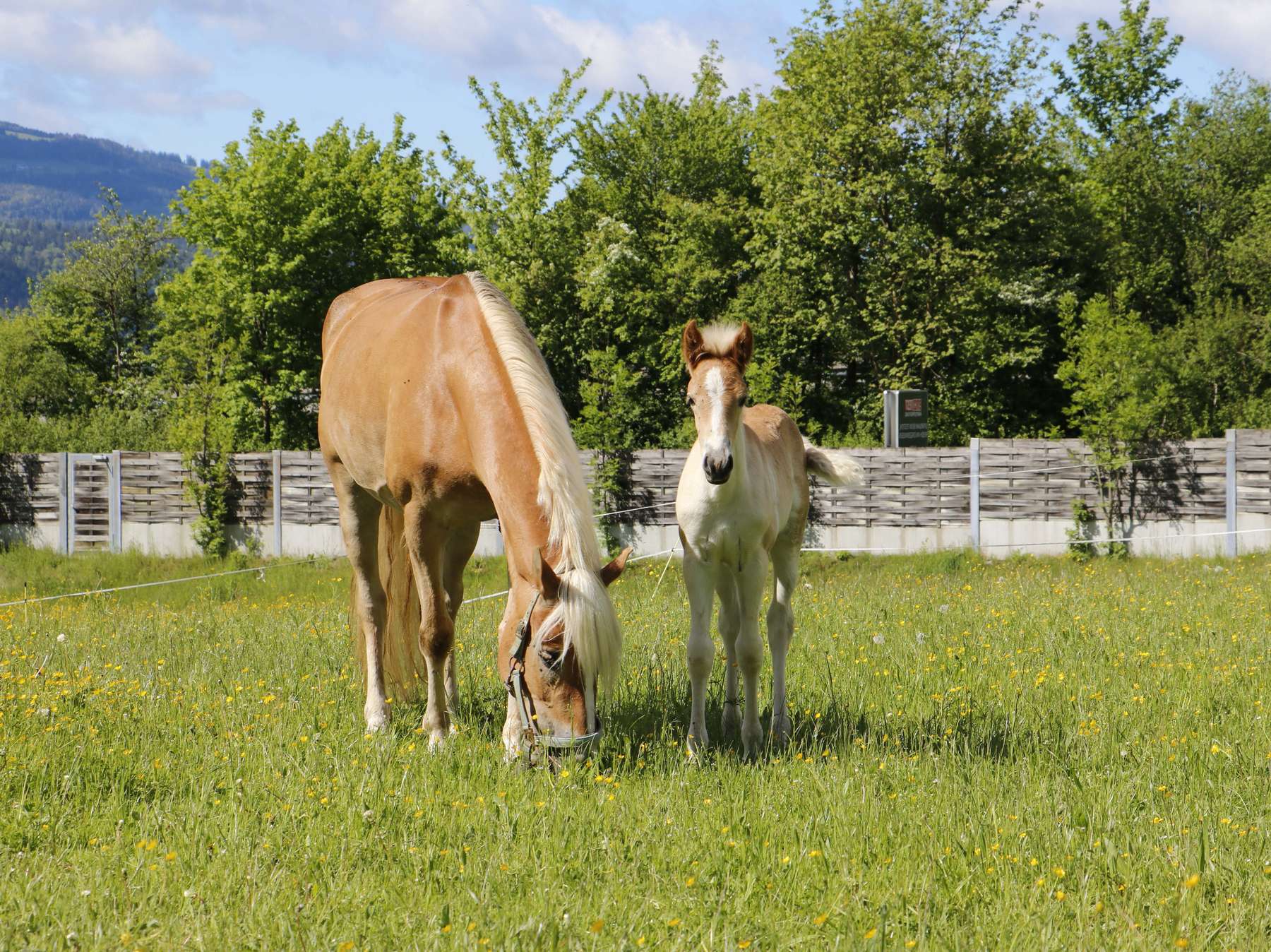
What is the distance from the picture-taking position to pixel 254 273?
30.4 meters

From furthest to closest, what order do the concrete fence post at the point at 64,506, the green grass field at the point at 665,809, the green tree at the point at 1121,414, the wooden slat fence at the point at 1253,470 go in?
the concrete fence post at the point at 64,506, the green tree at the point at 1121,414, the wooden slat fence at the point at 1253,470, the green grass field at the point at 665,809

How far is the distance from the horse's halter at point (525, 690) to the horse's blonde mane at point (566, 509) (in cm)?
20

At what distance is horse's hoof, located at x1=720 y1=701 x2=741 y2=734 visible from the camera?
556 centimetres

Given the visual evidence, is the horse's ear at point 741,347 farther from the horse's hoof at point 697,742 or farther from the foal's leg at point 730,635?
the horse's hoof at point 697,742

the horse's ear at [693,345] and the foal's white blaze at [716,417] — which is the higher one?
the horse's ear at [693,345]

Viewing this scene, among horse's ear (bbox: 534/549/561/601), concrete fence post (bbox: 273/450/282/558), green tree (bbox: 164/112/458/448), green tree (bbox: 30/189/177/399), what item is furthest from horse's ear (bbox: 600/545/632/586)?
green tree (bbox: 30/189/177/399)

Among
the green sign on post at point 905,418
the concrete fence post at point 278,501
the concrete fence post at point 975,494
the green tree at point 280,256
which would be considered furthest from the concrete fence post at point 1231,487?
the green tree at point 280,256

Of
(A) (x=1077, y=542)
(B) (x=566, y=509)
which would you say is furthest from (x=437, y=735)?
(A) (x=1077, y=542)

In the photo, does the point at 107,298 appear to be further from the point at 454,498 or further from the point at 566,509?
the point at 566,509

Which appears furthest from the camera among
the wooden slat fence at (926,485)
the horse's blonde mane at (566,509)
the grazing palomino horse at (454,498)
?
the wooden slat fence at (926,485)

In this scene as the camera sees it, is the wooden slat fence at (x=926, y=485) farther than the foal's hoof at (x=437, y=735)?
Yes

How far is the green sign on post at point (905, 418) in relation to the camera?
2100 cm

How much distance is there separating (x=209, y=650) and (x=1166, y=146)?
1303 inches

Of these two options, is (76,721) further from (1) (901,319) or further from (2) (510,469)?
(1) (901,319)
